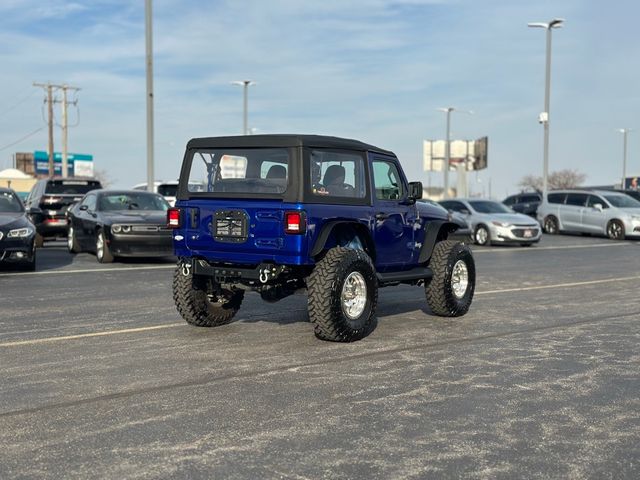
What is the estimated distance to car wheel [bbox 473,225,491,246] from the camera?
76.8 ft

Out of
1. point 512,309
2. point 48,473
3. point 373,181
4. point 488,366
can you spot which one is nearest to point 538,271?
point 512,309

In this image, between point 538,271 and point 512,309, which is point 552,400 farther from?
point 538,271

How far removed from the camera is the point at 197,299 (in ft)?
26.8

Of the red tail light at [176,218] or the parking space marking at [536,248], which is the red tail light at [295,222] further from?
the parking space marking at [536,248]

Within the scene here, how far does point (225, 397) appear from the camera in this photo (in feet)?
17.8

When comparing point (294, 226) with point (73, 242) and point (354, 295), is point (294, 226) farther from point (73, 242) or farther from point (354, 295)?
point (73, 242)

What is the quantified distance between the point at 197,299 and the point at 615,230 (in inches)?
849

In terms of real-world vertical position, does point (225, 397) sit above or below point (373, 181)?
below

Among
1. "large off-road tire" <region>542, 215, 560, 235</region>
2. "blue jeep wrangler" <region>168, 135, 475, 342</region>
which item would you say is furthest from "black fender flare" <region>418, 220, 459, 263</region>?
"large off-road tire" <region>542, 215, 560, 235</region>

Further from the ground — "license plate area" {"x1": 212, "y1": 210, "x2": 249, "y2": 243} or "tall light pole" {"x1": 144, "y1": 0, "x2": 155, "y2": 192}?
"tall light pole" {"x1": 144, "y1": 0, "x2": 155, "y2": 192}

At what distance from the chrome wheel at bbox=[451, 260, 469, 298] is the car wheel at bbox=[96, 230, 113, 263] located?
27.3 ft

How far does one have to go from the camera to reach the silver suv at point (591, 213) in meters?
26.4

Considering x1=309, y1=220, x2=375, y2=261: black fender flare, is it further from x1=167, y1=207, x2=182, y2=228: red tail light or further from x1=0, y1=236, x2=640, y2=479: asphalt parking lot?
x1=167, y1=207, x2=182, y2=228: red tail light

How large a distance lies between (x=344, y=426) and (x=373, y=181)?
12.6ft
